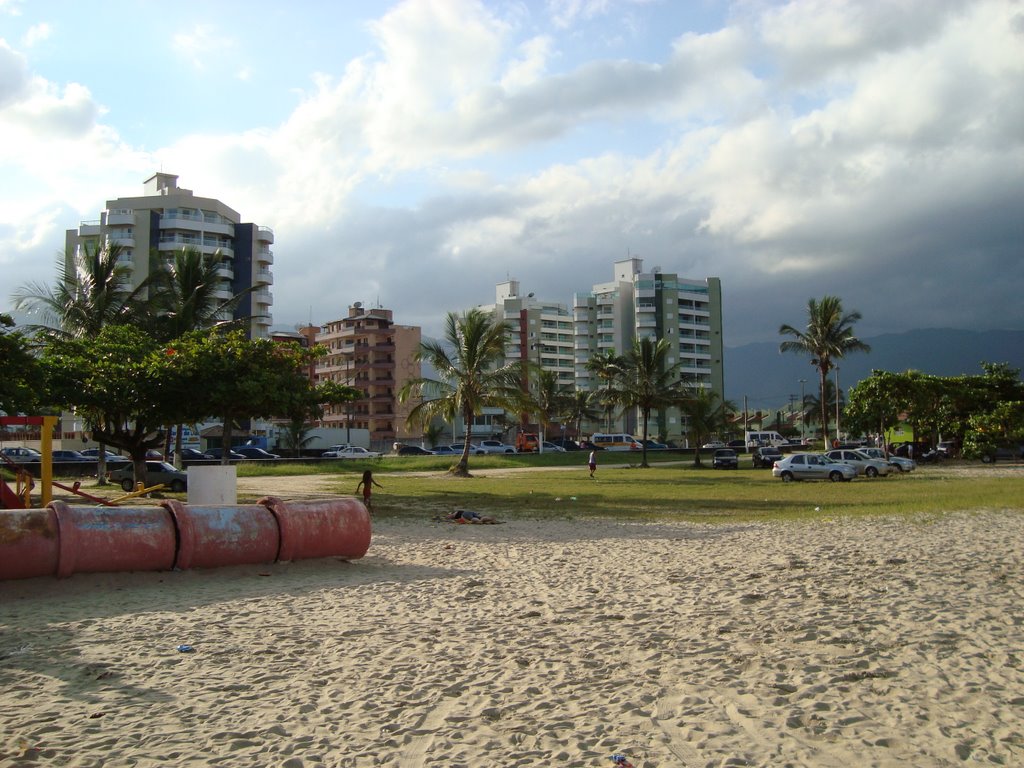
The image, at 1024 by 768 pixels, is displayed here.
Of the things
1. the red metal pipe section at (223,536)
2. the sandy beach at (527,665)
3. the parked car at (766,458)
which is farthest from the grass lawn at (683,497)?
the parked car at (766,458)

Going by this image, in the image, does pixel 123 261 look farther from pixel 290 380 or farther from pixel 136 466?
pixel 290 380

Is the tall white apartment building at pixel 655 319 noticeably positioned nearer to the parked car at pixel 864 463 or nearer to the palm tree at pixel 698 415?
the palm tree at pixel 698 415

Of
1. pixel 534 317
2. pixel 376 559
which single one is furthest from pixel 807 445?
pixel 376 559

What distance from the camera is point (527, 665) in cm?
739

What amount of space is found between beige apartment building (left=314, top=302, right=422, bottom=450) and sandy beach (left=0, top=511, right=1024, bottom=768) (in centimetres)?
9211

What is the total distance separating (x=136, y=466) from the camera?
1312 inches

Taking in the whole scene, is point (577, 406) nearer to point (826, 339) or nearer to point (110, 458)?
point (826, 339)

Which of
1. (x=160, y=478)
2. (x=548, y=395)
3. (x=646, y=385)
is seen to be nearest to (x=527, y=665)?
(x=160, y=478)

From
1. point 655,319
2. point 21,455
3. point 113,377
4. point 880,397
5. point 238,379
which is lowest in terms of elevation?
point 21,455

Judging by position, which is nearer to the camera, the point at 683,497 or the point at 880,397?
the point at 683,497

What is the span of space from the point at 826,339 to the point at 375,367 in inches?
2301

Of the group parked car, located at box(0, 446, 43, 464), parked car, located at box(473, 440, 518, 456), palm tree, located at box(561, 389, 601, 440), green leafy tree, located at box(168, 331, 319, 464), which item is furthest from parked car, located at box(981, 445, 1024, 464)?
parked car, located at box(0, 446, 43, 464)

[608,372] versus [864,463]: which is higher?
[608,372]

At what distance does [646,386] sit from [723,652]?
48525mm
